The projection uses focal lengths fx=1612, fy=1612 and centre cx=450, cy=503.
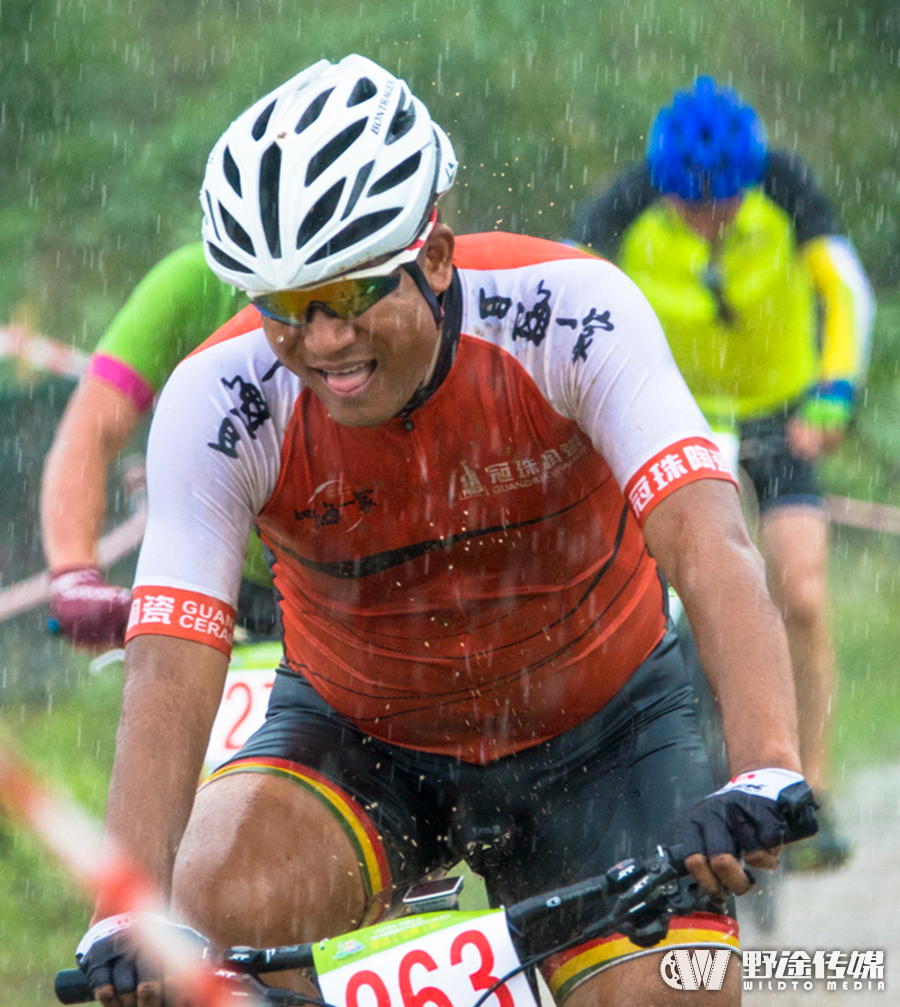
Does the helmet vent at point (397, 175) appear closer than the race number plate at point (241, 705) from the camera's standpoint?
Yes

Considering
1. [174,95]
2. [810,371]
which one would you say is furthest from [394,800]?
[174,95]

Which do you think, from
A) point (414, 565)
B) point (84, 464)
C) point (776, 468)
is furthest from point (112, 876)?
point (776, 468)

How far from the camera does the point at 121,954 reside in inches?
93.7

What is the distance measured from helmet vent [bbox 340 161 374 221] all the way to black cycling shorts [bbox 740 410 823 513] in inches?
131

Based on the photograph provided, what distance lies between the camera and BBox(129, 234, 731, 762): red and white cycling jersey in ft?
9.45

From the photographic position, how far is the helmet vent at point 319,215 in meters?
2.74

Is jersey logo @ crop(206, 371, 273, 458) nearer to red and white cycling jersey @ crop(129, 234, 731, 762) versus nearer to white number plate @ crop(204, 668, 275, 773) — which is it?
red and white cycling jersey @ crop(129, 234, 731, 762)

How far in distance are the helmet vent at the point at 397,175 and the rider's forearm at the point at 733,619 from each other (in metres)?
0.75

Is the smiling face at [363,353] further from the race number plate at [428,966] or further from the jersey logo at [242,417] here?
the race number plate at [428,966]

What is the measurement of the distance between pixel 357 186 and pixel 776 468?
11.1ft

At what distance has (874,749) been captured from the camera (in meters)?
7.45

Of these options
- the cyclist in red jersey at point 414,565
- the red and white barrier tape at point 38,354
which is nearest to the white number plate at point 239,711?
the cyclist in red jersey at point 414,565

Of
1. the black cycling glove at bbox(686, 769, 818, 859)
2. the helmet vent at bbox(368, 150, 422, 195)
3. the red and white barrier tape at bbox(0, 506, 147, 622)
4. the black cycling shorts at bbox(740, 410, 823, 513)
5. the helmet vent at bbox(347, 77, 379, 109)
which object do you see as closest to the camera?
the black cycling glove at bbox(686, 769, 818, 859)

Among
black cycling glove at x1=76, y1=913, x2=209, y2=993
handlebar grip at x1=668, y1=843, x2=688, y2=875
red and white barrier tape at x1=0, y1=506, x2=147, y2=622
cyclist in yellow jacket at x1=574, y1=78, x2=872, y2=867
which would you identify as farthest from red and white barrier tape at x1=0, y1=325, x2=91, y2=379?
handlebar grip at x1=668, y1=843, x2=688, y2=875
